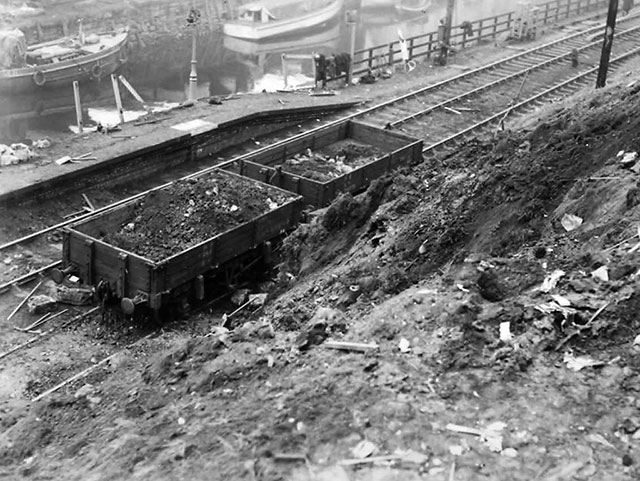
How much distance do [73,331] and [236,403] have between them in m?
6.33

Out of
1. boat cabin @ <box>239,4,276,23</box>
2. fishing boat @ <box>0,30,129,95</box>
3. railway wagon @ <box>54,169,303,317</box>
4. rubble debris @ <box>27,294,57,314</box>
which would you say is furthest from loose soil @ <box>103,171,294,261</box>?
boat cabin @ <box>239,4,276,23</box>

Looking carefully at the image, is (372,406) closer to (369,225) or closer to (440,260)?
(440,260)

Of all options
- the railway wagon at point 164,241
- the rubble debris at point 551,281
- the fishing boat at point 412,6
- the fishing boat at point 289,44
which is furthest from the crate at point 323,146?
the fishing boat at point 412,6

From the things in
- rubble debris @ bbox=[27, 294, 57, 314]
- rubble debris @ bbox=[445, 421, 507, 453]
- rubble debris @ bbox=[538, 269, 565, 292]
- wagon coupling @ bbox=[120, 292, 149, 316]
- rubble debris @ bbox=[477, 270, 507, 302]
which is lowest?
A: rubble debris @ bbox=[27, 294, 57, 314]

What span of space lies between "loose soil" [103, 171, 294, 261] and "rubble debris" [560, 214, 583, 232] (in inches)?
233

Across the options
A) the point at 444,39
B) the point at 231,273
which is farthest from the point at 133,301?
the point at 444,39

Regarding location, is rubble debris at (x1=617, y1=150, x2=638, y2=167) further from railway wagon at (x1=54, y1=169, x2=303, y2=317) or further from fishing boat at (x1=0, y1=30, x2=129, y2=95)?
fishing boat at (x1=0, y1=30, x2=129, y2=95)

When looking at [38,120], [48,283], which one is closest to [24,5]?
[38,120]

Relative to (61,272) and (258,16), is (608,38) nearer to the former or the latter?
(61,272)

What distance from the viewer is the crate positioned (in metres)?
16.2

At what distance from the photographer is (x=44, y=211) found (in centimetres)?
1816

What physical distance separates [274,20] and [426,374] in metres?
46.8

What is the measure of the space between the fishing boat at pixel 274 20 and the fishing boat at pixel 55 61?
11.2 m

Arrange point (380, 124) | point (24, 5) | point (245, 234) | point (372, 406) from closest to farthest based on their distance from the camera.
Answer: point (372, 406) < point (245, 234) < point (380, 124) < point (24, 5)
